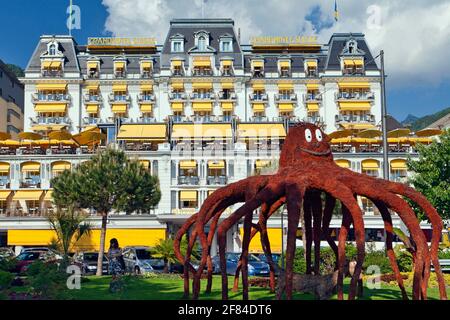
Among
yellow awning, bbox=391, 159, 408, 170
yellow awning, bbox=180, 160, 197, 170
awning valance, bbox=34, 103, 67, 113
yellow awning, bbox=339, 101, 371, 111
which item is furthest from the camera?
yellow awning, bbox=339, 101, 371, 111

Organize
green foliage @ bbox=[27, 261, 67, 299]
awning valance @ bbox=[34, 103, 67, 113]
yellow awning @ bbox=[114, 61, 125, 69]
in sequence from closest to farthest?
1. green foliage @ bbox=[27, 261, 67, 299]
2. awning valance @ bbox=[34, 103, 67, 113]
3. yellow awning @ bbox=[114, 61, 125, 69]

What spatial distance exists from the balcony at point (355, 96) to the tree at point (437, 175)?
87.1 feet

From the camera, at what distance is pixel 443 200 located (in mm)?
32438

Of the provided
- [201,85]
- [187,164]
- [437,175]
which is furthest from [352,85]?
[437,175]

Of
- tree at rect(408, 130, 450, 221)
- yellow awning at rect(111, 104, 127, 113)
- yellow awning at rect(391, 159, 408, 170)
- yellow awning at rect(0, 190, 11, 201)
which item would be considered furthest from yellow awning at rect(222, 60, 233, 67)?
tree at rect(408, 130, 450, 221)

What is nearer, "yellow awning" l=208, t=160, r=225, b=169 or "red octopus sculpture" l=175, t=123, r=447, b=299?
"red octopus sculpture" l=175, t=123, r=447, b=299

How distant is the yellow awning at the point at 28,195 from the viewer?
50.0m

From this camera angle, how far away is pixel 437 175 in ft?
109

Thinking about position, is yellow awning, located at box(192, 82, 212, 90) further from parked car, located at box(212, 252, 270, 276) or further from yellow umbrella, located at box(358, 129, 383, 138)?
parked car, located at box(212, 252, 270, 276)

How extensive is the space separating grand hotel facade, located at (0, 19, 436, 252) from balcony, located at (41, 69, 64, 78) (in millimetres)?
105

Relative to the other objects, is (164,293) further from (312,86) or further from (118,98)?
(312,86)

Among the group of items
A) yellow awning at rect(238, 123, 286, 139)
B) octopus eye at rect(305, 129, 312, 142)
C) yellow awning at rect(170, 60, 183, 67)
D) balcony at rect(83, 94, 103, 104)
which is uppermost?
yellow awning at rect(170, 60, 183, 67)

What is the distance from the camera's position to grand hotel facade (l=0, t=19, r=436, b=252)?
5088cm

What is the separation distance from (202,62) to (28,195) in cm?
2251
